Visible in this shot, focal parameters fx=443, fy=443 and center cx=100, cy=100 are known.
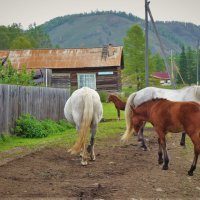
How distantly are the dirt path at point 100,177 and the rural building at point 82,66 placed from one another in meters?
30.2

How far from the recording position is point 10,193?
6.84m

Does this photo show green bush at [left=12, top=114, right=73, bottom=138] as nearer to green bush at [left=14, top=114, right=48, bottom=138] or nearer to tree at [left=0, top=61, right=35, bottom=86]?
green bush at [left=14, top=114, right=48, bottom=138]

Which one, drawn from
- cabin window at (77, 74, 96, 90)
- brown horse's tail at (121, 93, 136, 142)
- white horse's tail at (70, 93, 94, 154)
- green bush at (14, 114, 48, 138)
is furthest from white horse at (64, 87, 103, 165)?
cabin window at (77, 74, 96, 90)

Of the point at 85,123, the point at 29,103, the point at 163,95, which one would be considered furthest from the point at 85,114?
the point at 29,103

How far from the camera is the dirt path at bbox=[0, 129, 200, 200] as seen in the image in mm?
6859

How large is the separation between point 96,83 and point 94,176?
34.2 metres

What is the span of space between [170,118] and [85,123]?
6.14 feet

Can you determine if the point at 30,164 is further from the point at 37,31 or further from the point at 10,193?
the point at 37,31

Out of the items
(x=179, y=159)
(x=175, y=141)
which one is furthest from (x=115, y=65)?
(x=179, y=159)

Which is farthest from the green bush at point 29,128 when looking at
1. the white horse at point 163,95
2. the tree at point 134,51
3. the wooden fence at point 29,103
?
the tree at point 134,51

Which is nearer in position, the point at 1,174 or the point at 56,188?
the point at 56,188

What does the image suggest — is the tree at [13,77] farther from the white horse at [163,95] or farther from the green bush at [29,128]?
the white horse at [163,95]

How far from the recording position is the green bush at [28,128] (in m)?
15.2

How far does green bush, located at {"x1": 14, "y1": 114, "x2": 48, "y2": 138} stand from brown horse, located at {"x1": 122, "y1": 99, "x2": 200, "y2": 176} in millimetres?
5904
